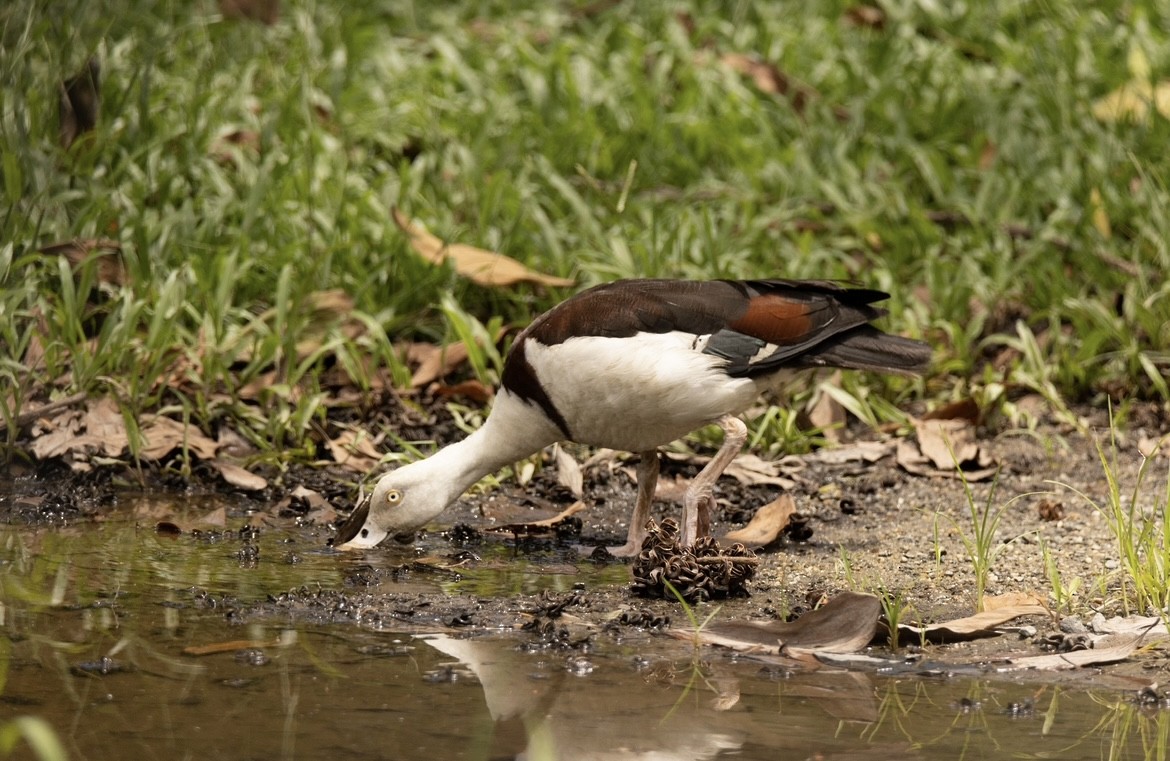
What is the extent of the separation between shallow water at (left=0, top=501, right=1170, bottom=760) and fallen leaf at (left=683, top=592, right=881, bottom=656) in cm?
9

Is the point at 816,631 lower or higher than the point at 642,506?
higher

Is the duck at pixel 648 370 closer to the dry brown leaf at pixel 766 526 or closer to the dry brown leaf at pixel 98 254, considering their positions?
the dry brown leaf at pixel 766 526

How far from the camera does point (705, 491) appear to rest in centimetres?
482

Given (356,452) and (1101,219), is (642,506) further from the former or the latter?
(1101,219)

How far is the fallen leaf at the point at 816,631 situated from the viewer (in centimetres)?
377

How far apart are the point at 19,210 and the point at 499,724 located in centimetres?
365

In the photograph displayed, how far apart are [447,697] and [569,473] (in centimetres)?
226

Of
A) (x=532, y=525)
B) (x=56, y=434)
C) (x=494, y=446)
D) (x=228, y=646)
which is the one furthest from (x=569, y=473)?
(x=228, y=646)

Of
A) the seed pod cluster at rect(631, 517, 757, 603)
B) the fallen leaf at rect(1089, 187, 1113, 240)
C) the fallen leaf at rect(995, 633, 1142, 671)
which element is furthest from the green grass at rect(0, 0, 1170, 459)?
the fallen leaf at rect(995, 633, 1142, 671)

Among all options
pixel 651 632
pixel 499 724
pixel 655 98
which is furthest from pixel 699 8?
pixel 499 724

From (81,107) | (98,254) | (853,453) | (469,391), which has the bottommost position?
(853,453)

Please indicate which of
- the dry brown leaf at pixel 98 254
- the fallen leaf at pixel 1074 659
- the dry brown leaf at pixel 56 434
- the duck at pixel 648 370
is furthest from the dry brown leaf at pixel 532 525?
the dry brown leaf at pixel 98 254

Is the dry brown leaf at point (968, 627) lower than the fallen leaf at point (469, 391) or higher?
higher

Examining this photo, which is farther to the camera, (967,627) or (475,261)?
(475,261)
